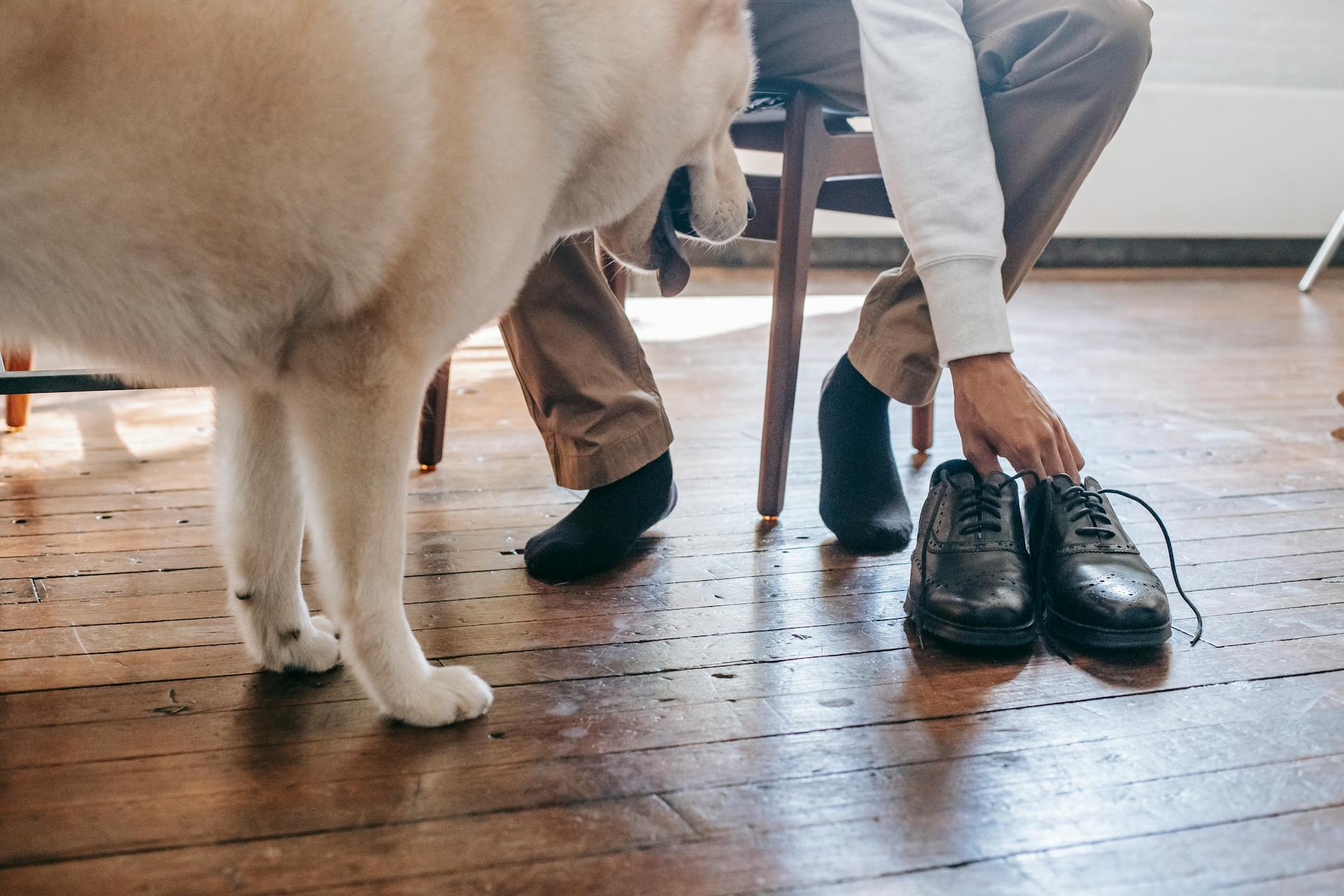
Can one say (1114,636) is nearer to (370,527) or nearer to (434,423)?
(370,527)

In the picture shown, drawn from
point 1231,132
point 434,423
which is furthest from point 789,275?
point 1231,132

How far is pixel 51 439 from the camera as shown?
5.88 ft

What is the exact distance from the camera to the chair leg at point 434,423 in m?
1.57

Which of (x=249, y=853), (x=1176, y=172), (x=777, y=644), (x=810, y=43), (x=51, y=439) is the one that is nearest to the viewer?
(x=249, y=853)

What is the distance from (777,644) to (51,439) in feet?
4.49

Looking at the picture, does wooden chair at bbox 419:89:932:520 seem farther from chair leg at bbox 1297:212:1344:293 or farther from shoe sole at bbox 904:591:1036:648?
chair leg at bbox 1297:212:1344:293

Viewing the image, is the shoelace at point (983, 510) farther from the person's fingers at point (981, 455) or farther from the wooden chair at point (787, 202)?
the wooden chair at point (787, 202)

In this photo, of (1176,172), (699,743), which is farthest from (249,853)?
(1176,172)

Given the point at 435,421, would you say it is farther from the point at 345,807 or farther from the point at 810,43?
the point at 345,807

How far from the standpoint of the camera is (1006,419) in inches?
44.3

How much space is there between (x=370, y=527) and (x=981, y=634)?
1.89 ft

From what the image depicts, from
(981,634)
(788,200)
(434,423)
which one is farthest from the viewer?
(434,423)

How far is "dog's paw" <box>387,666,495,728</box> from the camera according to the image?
87cm

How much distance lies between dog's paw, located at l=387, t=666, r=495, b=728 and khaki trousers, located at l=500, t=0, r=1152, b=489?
1.35 ft
